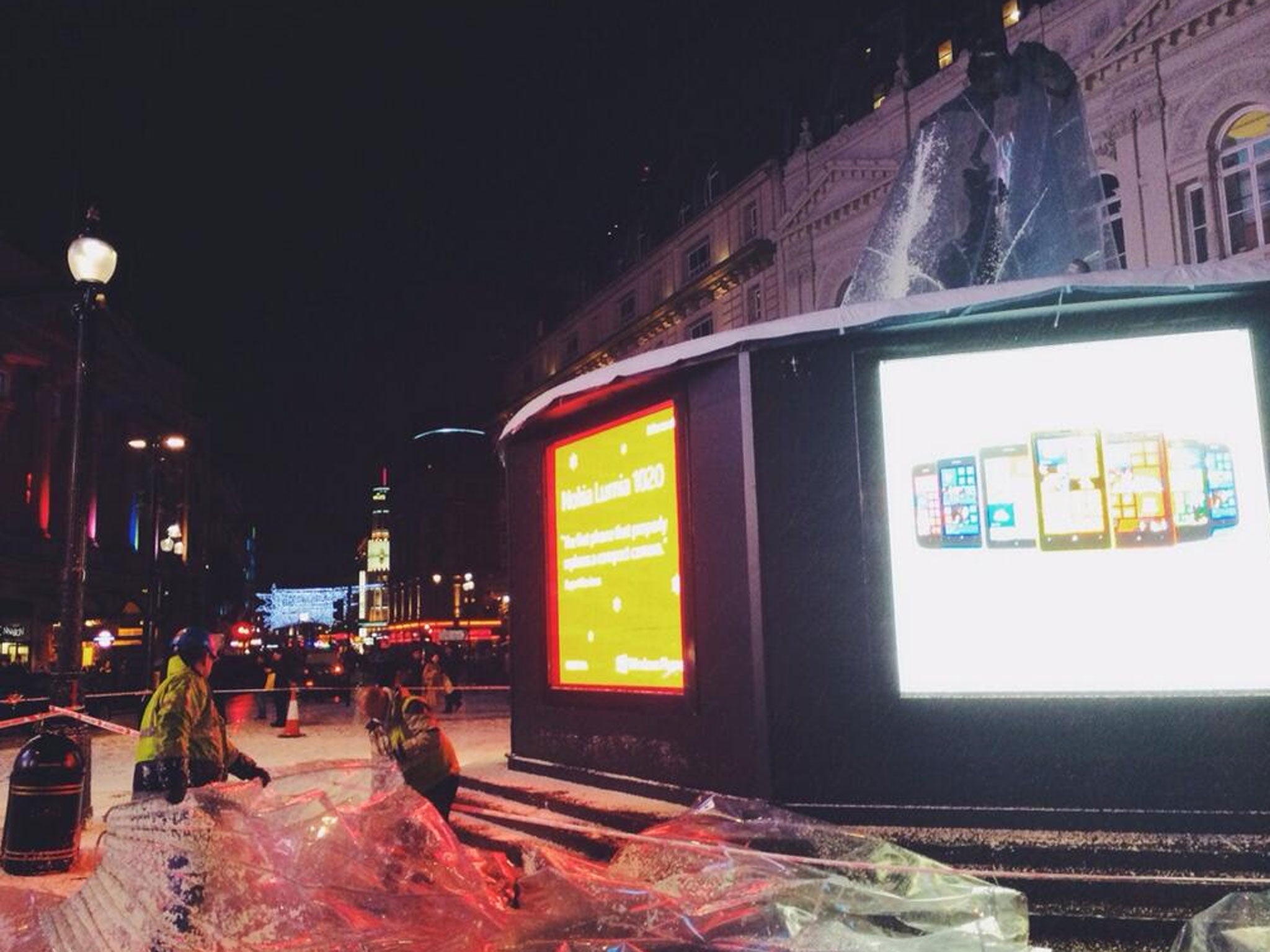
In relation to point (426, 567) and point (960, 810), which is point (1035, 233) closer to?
point (960, 810)

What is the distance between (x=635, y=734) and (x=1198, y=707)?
4.41 m

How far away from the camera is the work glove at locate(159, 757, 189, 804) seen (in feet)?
18.1

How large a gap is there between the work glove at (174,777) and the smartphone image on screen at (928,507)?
520cm

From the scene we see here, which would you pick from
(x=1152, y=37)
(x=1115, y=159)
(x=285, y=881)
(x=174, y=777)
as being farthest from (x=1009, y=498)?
(x=1152, y=37)

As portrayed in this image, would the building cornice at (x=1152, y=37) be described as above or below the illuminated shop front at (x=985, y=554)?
above

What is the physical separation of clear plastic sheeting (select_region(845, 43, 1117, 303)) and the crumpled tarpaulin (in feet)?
18.2

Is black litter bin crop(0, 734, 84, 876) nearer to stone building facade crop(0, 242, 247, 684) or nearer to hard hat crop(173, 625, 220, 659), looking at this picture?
hard hat crop(173, 625, 220, 659)

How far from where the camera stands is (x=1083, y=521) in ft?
20.2

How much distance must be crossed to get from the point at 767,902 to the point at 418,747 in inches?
130

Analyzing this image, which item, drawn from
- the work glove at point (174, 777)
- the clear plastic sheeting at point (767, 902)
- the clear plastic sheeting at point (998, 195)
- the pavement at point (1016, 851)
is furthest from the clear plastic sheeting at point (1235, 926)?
the clear plastic sheeting at point (998, 195)

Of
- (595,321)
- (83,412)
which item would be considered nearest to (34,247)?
(595,321)

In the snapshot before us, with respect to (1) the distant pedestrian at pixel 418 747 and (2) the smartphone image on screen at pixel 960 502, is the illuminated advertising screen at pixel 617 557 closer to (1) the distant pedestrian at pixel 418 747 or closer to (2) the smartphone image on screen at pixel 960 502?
(1) the distant pedestrian at pixel 418 747

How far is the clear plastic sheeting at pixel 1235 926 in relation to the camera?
3.67m

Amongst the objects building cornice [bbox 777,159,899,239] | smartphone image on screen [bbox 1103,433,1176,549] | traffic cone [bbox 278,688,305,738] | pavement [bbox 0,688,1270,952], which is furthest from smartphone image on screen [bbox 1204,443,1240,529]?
building cornice [bbox 777,159,899,239]
